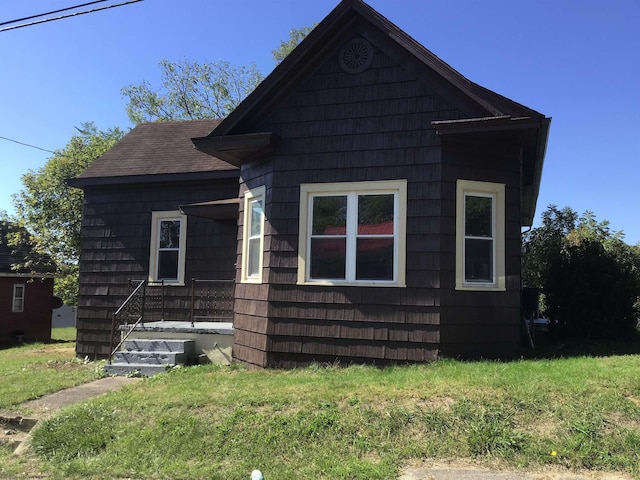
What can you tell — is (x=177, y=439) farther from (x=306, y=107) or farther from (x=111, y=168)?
(x=111, y=168)

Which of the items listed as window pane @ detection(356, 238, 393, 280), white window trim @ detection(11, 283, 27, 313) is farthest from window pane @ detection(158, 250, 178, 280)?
white window trim @ detection(11, 283, 27, 313)

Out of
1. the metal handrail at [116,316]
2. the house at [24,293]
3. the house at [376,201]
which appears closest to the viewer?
the house at [376,201]

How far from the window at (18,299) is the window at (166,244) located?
41.5 ft

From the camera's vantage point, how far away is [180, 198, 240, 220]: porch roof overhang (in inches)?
404

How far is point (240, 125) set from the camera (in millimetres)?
8766

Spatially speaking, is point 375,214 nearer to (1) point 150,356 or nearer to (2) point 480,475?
(2) point 480,475

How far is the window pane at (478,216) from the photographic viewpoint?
7.87 m

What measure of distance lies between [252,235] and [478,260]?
3.82m

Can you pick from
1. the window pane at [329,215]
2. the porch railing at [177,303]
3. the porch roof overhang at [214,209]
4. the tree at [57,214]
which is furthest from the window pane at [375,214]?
the tree at [57,214]

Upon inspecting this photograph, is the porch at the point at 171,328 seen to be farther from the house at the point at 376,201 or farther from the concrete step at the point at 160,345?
the house at the point at 376,201

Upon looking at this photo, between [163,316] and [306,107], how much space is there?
5838mm

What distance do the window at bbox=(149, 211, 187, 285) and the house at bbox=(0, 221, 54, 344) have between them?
39.2 feet

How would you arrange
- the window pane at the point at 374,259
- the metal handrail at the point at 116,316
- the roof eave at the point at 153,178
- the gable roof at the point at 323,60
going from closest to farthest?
the gable roof at the point at 323,60
the window pane at the point at 374,259
the metal handrail at the point at 116,316
the roof eave at the point at 153,178

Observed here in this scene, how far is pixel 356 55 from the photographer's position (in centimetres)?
826
